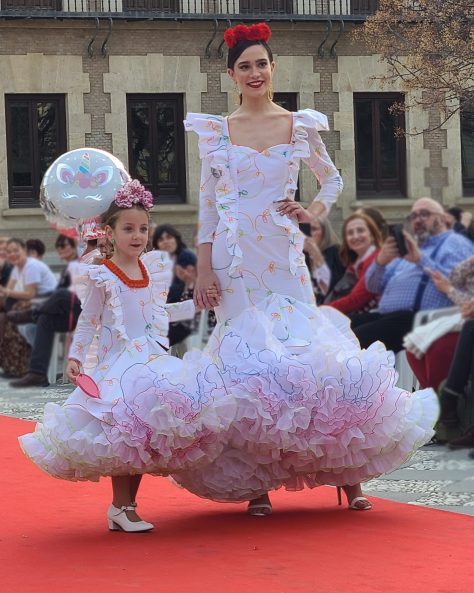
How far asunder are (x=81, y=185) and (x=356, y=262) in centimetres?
497

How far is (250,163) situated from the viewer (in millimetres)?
6641

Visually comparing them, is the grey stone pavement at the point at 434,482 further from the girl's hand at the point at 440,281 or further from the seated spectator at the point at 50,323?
the seated spectator at the point at 50,323

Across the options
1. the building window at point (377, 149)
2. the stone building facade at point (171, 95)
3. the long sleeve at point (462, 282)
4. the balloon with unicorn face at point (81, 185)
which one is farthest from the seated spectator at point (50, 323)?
the building window at point (377, 149)

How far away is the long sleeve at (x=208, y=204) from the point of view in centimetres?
670

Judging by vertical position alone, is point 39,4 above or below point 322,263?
above

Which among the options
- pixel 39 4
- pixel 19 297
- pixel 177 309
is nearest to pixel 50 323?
pixel 19 297

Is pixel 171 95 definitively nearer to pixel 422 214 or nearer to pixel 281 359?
pixel 422 214

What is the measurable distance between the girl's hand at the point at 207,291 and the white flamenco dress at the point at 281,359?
0.11 ft

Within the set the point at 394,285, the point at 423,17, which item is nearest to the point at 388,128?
the point at 423,17

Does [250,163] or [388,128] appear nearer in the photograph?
[250,163]

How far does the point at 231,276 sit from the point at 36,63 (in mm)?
19612

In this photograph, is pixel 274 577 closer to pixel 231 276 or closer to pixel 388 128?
pixel 231 276

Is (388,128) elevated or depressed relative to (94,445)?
elevated

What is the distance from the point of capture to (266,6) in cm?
2695
